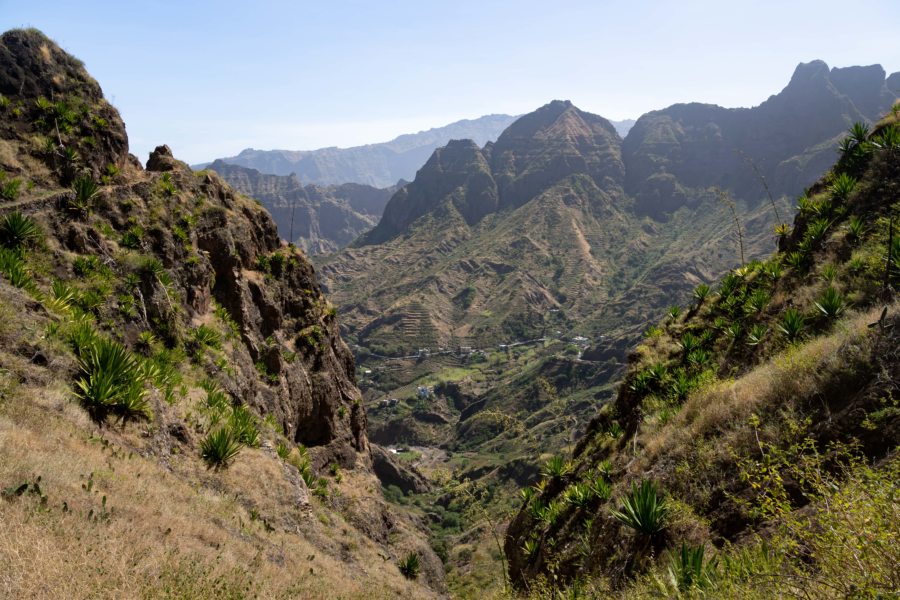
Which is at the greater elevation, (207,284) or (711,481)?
(207,284)

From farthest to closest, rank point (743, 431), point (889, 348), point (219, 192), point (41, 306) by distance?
point (219, 192), point (41, 306), point (743, 431), point (889, 348)

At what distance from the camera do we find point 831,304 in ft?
33.7

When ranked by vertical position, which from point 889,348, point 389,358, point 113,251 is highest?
point 113,251

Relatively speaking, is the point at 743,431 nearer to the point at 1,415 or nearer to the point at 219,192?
the point at 1,415

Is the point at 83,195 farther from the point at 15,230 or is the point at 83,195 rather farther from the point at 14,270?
the point at 14,270

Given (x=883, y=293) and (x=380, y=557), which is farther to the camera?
(x=380, y=557)

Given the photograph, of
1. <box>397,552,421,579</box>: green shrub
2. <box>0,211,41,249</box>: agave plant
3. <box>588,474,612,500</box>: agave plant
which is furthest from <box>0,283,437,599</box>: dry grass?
<box>397,552,421,579</box>: green shrub

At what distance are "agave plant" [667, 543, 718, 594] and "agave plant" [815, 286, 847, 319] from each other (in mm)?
7287

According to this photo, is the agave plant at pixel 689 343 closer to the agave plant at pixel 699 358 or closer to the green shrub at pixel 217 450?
the agave plant at pixel 699 358

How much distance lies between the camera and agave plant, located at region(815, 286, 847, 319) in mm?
10180

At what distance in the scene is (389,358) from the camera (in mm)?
170375

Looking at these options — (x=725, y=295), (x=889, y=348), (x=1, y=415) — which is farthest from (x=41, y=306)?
(x=725, y=295)

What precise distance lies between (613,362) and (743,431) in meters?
127

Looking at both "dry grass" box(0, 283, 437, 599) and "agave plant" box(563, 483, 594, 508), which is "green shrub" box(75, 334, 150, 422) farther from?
"agave plant" box(563, 483, 594, 508)
